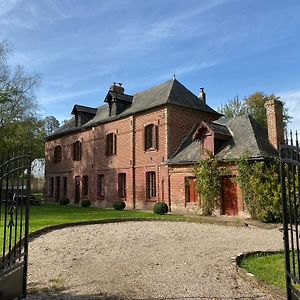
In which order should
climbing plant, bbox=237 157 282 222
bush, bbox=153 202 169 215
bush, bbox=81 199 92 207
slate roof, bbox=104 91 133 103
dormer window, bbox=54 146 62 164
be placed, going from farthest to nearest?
dormer window, bbox=54 146 62 164, bush, bbox=81 199 92 207, slate roof, bbox=104 91 133 103, bush, bbox=153 202 169 215, climbing plant, bbox=237 157 282 222

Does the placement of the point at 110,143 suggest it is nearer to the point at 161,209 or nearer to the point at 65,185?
the point at 65,185

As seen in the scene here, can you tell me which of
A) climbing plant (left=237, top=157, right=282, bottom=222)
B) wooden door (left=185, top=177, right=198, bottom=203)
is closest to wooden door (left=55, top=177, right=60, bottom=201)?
wooden door (left=185, top=177, right=198, bottom=203)

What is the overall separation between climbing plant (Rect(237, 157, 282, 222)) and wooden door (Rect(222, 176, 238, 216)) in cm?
84

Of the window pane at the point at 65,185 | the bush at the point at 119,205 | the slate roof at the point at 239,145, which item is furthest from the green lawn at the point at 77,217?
the window pane at the point at 65,185

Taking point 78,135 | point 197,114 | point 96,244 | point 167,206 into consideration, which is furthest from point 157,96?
point 96,244

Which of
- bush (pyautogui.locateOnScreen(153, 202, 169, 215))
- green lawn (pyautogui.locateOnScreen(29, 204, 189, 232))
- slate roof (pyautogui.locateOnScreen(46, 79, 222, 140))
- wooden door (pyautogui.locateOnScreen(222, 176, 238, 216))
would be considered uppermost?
slate roof (pyautogui.locateOnScreen(46, 79, 222, 140))

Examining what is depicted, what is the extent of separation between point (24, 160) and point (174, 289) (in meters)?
3.12

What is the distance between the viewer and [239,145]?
16766mm

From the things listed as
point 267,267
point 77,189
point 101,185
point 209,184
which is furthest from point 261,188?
point 77,189

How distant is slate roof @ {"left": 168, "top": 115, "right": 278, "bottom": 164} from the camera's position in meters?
15.7

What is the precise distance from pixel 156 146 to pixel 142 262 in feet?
44.6

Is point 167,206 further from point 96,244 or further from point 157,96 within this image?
point 96,244

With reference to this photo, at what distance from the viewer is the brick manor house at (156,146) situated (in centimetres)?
1661

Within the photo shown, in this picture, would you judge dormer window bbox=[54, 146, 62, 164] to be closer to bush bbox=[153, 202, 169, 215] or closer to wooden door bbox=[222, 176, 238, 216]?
bush bbox=[153, 202, 169, 215]
